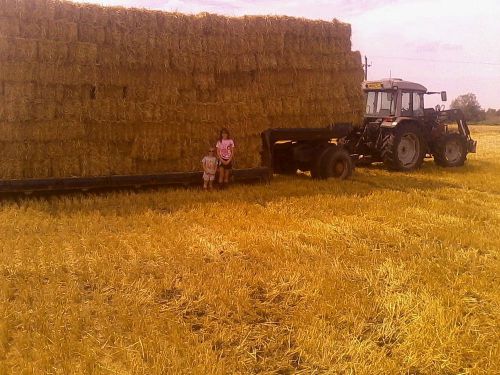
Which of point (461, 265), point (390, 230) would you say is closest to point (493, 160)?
point (390, 230)

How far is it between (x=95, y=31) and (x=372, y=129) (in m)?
7.78

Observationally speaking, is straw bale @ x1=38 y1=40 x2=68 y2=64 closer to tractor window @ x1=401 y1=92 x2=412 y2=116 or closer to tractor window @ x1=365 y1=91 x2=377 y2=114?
tractor window @ x1=365 y1=91 x2=377 y2=114

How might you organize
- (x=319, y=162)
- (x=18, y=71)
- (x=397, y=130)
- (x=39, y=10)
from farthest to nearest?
(x=397, y=130), (x=319, y=162), (x=39, y=10), (x=18, y=71)

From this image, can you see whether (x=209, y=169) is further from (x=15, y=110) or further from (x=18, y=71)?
(x=18, y=71)

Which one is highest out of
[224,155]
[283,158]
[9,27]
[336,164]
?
[9,27]

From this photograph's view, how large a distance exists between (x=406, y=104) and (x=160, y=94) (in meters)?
7.42

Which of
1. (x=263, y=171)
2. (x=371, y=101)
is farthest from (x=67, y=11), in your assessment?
(x=371, y=101)

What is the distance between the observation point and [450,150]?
Result: 15.3 metres

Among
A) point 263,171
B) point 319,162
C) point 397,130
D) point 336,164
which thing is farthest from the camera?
point 397,130

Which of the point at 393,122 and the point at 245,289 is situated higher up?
the point at 393,122

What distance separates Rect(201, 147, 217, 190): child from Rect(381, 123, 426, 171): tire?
5547 millimetres

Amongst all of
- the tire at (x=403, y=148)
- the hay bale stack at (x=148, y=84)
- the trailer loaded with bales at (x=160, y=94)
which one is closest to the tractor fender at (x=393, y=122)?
the tire at (x=403, y=148)

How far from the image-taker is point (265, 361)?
11.1ft

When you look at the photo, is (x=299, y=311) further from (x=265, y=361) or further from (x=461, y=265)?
(x=461, y=265)
